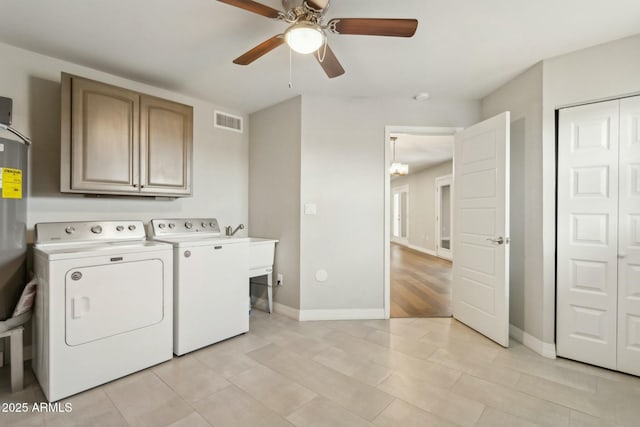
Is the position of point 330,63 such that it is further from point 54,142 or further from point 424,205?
point 424,205

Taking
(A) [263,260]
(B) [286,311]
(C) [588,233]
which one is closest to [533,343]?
(C) [588,233]

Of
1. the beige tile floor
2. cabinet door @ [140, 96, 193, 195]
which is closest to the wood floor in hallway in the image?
the beige tile floor

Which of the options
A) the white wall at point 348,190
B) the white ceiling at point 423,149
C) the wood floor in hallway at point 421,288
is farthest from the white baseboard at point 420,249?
the white wall at point 348,190

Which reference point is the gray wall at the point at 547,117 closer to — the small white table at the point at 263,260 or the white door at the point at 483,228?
the white door at the point at 483,228

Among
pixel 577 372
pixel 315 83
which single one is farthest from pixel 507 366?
pixel 315 83

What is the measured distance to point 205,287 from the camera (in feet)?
8.09

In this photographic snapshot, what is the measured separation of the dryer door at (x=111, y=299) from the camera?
184cm

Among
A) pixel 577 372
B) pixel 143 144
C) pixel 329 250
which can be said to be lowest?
pixel 577 372

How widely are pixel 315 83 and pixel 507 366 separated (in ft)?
9.63

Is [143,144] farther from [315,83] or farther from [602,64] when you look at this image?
[602,64]

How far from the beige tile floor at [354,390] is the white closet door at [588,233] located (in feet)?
0.81

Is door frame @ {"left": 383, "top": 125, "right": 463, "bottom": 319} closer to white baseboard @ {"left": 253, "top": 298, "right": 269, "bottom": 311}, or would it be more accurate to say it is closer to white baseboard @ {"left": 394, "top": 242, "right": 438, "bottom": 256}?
white baseboard @ {"left": 253, "top": 298, "right": 269, "bottom": 311}

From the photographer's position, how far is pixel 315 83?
2857 millimetres

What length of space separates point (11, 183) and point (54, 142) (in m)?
0.61
